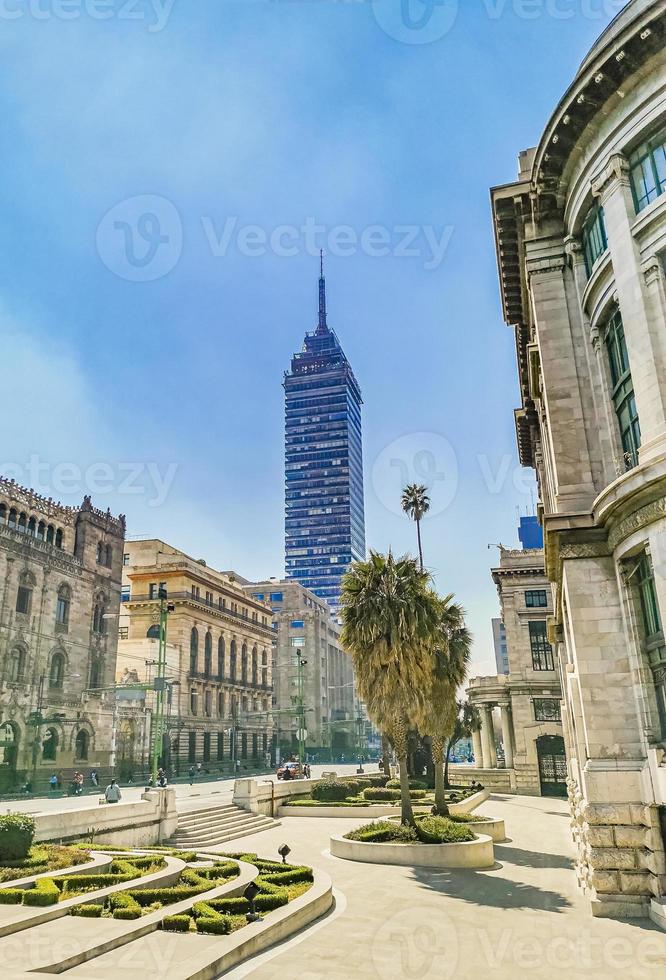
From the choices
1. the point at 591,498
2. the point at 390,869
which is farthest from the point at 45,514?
the point at 591,498

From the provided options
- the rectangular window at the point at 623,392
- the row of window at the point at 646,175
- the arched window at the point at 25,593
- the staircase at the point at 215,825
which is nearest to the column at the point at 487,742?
the staircase at the point at 215,825

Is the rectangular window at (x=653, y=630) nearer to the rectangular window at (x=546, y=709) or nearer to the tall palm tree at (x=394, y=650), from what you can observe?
the tall palm tree at (x=394, y=650)

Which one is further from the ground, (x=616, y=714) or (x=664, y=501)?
(x=664, y=501)

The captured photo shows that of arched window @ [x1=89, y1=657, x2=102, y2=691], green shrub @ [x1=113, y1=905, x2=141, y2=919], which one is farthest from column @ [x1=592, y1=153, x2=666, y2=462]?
arched window @ [x1=89, y1=657, x2=102, y2=691]

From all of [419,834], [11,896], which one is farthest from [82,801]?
[11,896]

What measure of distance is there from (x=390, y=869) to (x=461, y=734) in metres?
31.3

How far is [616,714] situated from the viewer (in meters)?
16.5

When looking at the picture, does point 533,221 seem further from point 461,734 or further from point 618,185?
point 461,734

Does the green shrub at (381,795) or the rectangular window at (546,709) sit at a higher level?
the rectangular window at (546,709)

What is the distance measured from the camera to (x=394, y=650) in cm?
2372

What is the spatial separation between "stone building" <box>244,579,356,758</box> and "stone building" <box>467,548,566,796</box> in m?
55.9

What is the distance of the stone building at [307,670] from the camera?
11188cm

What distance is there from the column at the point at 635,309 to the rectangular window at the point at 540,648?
1452 inches

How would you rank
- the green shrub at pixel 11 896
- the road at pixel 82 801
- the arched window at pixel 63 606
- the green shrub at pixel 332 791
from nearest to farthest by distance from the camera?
the green shrub at pixel 11 896 < the road at pixel 82 801 < the green shrub at pixel 332 791 < the arched window at pixel 63 606
